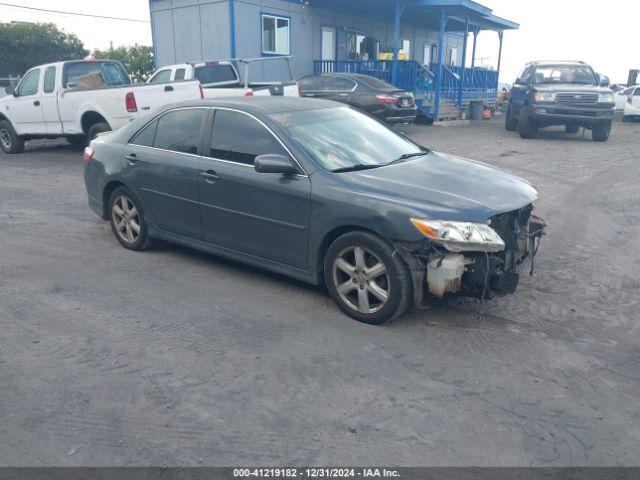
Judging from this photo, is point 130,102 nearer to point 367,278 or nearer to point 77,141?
point 77,141

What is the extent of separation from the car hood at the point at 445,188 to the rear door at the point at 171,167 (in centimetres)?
157

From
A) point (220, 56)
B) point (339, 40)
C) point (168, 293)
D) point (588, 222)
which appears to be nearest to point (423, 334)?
point (168, 293)

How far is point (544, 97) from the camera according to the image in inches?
592

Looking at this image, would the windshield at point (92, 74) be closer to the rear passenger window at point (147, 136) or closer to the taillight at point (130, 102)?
the taillight at point (130, 102)

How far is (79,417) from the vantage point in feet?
10.3

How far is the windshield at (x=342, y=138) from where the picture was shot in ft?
15.4

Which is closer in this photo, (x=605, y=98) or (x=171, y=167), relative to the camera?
(x=171, y=167)

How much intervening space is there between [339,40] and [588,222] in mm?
16413

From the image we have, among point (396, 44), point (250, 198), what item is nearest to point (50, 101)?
point (250, 198)

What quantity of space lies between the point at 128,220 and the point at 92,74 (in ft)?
24.1

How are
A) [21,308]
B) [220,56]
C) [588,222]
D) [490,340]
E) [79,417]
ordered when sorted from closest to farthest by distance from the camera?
[79,417] → [490,340] → [21,308] → [588,222] → [220,56]

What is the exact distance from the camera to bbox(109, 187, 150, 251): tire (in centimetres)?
585

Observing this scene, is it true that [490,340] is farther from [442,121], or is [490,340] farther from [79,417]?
[442,121]

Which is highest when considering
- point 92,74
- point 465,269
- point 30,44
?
point 30,44
